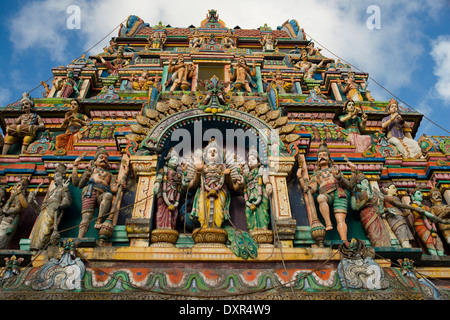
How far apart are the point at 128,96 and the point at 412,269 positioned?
31.6 feet

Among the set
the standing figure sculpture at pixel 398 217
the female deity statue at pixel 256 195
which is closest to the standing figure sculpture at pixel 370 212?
the standing figure sculpture at pixel 398 217

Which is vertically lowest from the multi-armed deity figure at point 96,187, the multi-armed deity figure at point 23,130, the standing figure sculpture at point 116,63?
the multi-armed deity figure at point 96,187

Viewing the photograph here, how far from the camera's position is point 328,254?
7.19 m

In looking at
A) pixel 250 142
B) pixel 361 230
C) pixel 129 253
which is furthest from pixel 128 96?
pixel 361 230

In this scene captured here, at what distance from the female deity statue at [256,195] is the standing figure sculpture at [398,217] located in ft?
8.33

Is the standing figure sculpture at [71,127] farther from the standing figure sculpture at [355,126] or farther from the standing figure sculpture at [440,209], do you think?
the standing figure sculpture at [440,209]

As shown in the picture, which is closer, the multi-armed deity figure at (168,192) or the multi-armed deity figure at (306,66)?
the multi-armed deity figure at (168,192)

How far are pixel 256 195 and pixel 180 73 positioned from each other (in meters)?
6.66

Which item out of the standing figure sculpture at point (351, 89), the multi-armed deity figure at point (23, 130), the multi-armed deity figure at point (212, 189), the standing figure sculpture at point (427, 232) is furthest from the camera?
the standing figure sculpture at point (351, 89)

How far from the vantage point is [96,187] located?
8328mm

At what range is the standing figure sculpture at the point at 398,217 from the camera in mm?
8055

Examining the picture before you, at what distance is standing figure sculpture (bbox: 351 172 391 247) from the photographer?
26.6 ft
